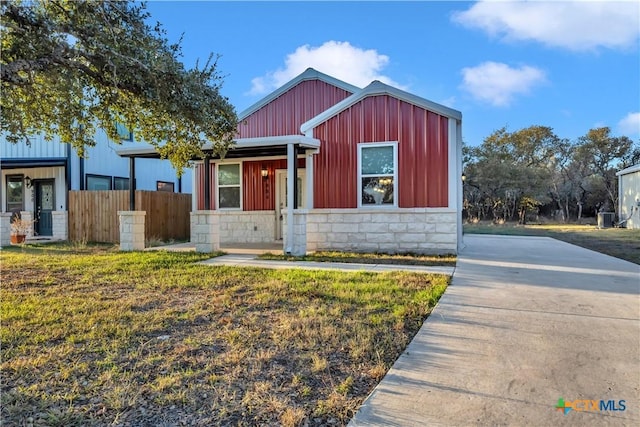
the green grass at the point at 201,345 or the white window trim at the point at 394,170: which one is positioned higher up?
the white window trim at the point at 394,170

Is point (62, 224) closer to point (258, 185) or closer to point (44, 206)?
point (44, 206)

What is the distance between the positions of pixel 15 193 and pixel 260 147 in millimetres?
11661

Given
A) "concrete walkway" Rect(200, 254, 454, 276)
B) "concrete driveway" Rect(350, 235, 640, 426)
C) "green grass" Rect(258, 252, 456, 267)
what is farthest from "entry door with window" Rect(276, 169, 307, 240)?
"concrete driveway" Rect(350, 235, 640, 426)

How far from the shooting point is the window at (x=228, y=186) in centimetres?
1214

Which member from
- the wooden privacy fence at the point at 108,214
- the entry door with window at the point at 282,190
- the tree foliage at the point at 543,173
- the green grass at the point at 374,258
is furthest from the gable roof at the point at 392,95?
the tree foliage at the point at 543,173

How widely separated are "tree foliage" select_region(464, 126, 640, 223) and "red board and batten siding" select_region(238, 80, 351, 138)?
606 inches

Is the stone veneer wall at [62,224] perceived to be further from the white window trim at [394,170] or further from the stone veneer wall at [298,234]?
the white window trim at [394,170]

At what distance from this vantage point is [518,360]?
2.99m

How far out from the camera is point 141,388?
2.53m

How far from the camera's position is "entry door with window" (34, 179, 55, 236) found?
14.0 metres

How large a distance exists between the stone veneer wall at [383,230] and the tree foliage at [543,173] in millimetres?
16874

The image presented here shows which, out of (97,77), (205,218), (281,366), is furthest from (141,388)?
(205,218)

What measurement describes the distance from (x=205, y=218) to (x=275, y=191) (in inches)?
112

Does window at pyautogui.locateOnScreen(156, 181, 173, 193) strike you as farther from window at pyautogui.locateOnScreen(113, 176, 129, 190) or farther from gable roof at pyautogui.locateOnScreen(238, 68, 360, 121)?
gable roof at pyautogui.locateOnScreen(238, 68, 360, 121)
